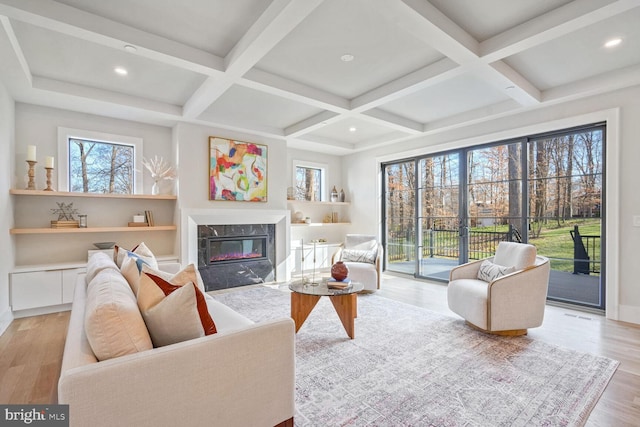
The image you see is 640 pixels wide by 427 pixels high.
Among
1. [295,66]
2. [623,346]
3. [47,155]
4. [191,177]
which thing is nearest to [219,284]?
[191,177]

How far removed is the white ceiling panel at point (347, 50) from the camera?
2389 millimetres

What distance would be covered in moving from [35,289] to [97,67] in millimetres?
2582

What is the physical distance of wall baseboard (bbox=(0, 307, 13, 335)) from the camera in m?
3.19

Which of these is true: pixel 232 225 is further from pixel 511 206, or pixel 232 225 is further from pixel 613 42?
pixel 613 42

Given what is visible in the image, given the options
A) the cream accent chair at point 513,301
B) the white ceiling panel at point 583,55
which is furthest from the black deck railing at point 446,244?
the white ceiling panel at point 583,55

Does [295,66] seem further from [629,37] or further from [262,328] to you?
[629,37]

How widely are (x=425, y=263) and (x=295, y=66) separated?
3.95 m

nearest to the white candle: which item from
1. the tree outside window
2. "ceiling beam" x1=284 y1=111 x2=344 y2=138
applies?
the tree outside window

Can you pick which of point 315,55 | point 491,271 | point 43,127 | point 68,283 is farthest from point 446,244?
point 43,127

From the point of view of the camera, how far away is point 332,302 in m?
3.02

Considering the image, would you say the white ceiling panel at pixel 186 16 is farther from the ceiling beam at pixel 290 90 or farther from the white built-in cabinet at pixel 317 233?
the white built-in cabinet at pixel 317 233

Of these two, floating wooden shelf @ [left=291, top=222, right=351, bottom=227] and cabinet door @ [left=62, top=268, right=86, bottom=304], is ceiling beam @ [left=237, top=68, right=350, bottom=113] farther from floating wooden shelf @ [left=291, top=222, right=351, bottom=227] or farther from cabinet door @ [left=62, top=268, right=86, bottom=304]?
cabinet door @ [left=62, top=268, right=86, bottom=304]

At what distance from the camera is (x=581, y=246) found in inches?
154

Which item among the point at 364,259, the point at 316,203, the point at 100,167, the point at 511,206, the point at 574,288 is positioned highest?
the point at 100,167
